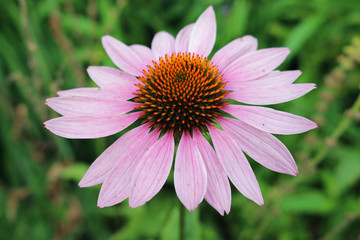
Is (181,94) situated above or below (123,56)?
below

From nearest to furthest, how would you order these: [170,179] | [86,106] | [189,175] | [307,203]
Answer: [189,175], [86,106], [307,203], [170,179]

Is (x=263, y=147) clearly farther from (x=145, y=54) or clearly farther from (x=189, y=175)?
(x=145, y=54)

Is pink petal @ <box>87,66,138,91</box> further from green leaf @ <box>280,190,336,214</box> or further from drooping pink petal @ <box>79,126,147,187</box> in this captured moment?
green leaf @ <box>280,190,336,214</box>

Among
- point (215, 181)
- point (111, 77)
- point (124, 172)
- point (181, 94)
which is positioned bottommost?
point (215, 181)

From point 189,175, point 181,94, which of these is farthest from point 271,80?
point 189,175

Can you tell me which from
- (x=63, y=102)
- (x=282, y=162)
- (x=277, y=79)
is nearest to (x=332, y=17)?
(x=277, y=79)

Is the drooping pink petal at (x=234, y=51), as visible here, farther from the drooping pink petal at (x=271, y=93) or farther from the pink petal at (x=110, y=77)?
the pink petal at (x=110, y=77)

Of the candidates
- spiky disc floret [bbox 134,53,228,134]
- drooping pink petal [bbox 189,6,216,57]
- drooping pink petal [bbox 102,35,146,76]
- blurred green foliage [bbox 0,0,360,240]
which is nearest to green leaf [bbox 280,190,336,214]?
blurred green foliage [bbox 0,0,360,240]
